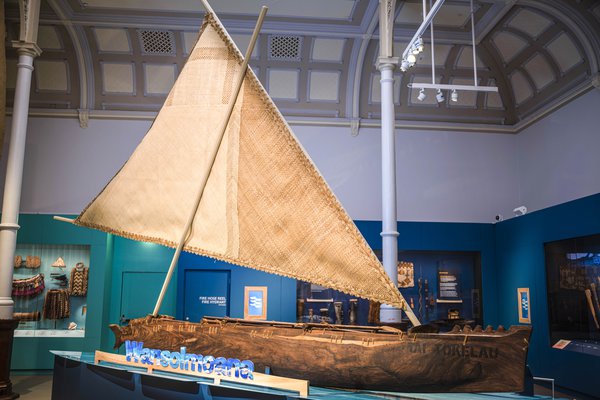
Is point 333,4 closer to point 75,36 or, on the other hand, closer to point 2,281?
point 75,36

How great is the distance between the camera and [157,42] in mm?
11320

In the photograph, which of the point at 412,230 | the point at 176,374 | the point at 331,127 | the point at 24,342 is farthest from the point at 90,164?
the point at 176,374

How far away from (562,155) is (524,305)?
307 centimetres

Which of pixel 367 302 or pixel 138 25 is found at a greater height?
pixel 138 25

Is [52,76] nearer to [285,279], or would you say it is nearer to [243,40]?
[243,40]

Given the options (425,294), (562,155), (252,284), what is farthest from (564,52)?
(252,284)

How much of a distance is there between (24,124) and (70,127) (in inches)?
122

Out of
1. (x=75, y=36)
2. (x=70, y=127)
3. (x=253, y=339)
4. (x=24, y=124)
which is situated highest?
(x=75, y=36)

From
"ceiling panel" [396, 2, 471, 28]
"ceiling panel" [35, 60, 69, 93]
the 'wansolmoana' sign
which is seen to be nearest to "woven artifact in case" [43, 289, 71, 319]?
"ceiling panel" [35, 60, 69, 93]

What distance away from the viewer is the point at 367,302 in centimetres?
1083

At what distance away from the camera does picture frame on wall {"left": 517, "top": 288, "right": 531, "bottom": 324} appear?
381 inches

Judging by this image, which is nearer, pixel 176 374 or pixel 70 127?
pixel 176 374

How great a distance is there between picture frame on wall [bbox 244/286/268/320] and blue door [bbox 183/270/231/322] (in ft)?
1.34

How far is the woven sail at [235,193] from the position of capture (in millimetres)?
3518
